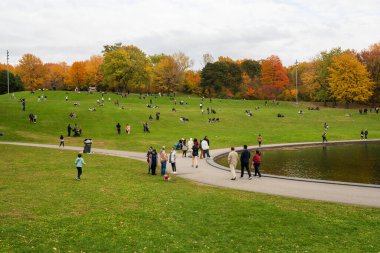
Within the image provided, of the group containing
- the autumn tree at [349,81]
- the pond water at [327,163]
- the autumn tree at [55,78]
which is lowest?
the pond water at [327,163]

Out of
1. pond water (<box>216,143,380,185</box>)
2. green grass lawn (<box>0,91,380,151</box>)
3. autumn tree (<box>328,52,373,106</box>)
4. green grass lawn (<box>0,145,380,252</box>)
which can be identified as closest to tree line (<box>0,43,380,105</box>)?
autumn tree (<box>328,52,373,106</box>)

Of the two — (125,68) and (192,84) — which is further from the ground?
(125,68)

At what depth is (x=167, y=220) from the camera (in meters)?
13.1

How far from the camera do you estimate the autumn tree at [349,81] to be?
85688 millimetres

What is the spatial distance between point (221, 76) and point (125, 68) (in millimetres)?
28652

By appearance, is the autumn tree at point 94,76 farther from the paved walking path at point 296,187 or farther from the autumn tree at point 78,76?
the paved walking path at point 296,187

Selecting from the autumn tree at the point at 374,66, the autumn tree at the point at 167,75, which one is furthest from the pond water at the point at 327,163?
the autumn tree at the point at 167,75

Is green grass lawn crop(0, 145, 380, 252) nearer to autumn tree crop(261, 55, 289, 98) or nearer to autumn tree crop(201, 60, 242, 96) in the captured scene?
autumn tree crop(201, 60, 242, 96)

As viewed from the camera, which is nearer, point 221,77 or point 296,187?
point 296,187

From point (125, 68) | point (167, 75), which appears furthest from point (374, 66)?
point (125, 68)

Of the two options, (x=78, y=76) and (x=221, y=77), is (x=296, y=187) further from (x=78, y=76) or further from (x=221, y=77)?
(x=78, y=76)

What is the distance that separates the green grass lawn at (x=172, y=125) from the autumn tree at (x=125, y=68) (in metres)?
18.2

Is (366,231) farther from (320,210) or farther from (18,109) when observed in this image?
(18,109)

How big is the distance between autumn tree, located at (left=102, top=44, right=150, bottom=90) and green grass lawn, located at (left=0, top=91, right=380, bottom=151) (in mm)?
18193
